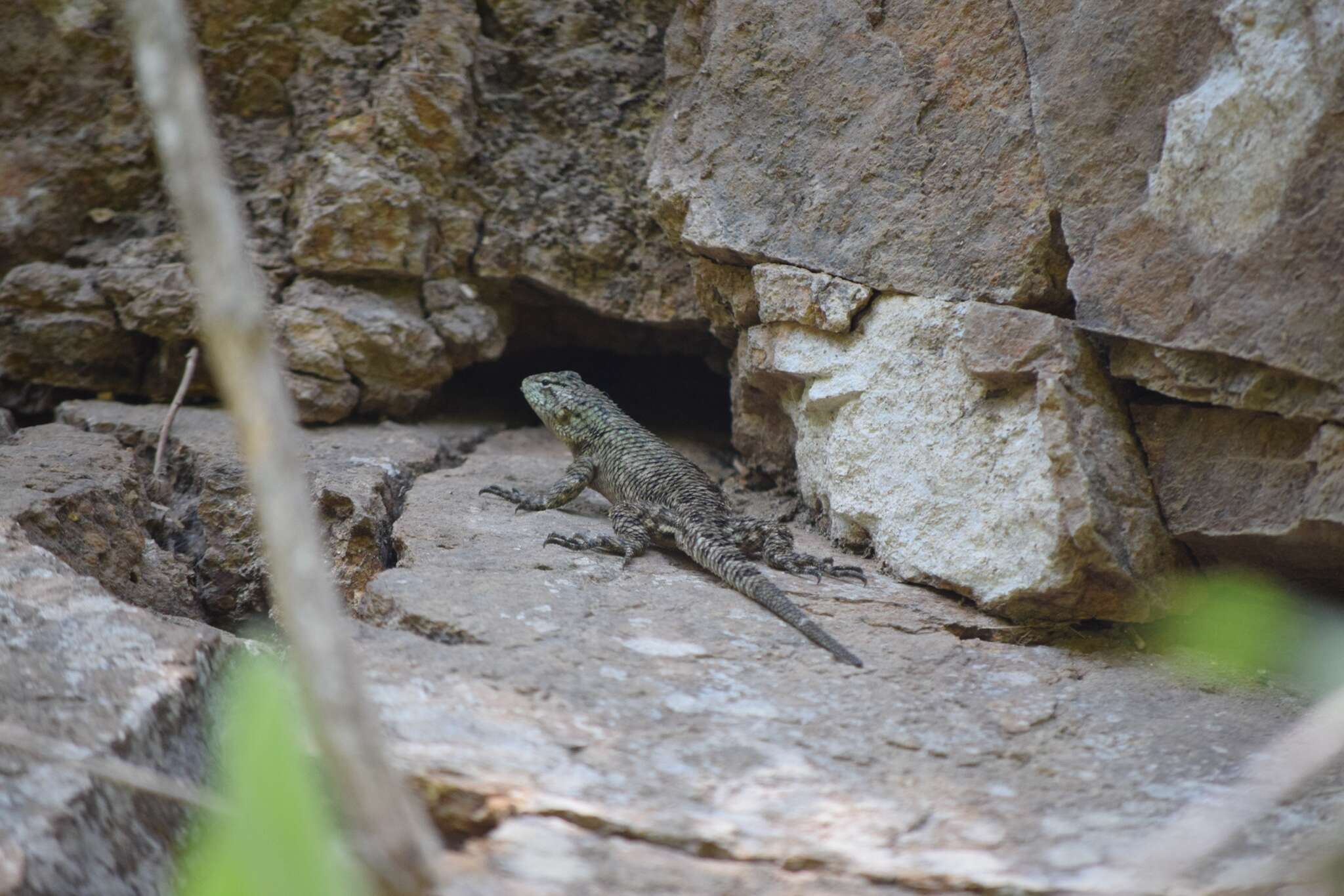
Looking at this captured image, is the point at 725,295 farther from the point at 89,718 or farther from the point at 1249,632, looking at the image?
the point at 89,718

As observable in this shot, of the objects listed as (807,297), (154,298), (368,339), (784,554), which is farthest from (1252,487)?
(154,298)

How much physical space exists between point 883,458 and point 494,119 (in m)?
3.18

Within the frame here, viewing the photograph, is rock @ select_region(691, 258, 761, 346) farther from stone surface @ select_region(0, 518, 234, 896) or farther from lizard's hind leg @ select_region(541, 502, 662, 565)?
stone surface @ select_region(0, 518, 234, 896)

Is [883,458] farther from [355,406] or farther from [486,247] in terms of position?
[355,406]

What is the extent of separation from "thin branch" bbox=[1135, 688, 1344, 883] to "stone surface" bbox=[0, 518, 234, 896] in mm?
2025

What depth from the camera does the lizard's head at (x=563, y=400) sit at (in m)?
5.09

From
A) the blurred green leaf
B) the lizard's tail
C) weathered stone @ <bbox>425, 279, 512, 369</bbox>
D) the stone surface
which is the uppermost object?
weathered stone @ <bbox>425, 279, 512, 369</bbox>

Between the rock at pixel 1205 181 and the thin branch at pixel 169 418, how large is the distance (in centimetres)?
397

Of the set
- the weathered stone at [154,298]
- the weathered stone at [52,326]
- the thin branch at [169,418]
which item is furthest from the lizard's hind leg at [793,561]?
the weathered stone at [52,326]

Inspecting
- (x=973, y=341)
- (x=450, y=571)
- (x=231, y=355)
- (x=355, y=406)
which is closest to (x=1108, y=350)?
(x=973, y=341)

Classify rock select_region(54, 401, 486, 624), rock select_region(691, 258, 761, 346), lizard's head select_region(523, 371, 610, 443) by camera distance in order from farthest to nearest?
lizard's head select_region(523, 371, 610, 443) → rock select_region(691, 258, 761, 346) → rock select_region(54, 401, 486, 624)

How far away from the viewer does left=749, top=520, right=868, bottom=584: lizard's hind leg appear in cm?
369

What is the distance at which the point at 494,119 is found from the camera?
5508mm

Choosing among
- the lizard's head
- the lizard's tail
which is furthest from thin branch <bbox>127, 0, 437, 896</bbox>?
the lizard's head
